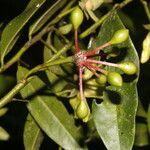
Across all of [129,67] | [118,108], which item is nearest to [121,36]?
[129,67]

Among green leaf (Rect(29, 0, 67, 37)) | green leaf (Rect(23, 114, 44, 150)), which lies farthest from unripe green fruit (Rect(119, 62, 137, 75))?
green leaf (Rect(23, 114, 44, 150))

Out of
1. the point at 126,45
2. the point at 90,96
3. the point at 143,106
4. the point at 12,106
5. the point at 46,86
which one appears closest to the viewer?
the point at 126,45

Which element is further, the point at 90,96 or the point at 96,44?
the point at 90,96

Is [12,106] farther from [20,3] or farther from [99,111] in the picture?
[99,111]

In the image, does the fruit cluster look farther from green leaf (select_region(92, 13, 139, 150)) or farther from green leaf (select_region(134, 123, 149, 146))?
green leaf (select_region(134, 123, 149, 146))

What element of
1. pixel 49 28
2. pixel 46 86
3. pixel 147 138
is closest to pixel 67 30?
pixel 49 28

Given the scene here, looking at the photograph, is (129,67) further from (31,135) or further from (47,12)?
(31,135)

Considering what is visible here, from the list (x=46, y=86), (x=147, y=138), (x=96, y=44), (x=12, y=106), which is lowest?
(x=147, y=138)

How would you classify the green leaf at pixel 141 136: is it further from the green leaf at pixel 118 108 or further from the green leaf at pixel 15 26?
the green leaf at pixel 15 26
